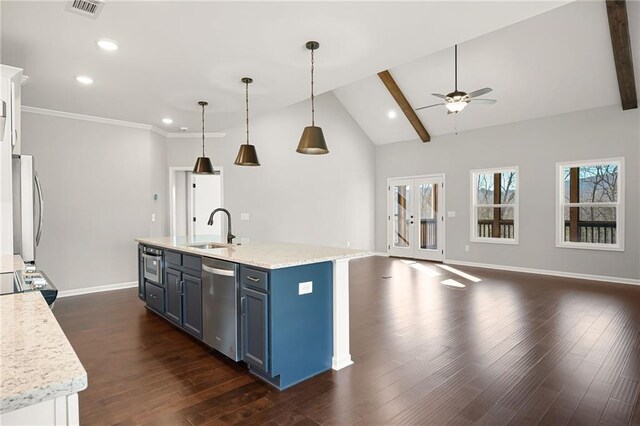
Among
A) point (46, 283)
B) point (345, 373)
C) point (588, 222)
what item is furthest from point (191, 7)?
point (588, 222)

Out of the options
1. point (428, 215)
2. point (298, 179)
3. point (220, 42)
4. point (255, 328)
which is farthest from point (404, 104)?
point (255, 328)

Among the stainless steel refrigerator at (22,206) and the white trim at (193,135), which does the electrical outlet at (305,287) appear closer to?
the stainless steel refrigerator at (22,206)

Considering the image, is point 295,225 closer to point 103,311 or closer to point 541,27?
point 103,311

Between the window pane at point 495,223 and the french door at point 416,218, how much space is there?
0.87 m

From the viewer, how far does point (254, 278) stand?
255 cm

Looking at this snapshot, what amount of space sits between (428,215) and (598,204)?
3.29 metres

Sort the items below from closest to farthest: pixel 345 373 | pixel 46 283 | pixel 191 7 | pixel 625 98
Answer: pixel 46 283 < pixel 191 7 < pixel 345 373 < pixel 625 98

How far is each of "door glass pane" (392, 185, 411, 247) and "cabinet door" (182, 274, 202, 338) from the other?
6.56 metres

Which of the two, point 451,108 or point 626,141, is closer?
point 451,108

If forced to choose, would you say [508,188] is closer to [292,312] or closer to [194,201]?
[292,312]

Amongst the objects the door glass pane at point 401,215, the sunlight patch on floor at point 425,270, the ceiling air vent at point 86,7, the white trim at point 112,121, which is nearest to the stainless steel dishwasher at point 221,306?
the ceiling air vent at point 86,7

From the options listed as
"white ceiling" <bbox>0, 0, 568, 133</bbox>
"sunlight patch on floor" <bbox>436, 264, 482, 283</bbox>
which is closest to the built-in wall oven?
"white ceiling" <bbox>0, 0, 568, 133</bbox>

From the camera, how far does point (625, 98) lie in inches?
224

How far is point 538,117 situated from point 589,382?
5730 millimetres
